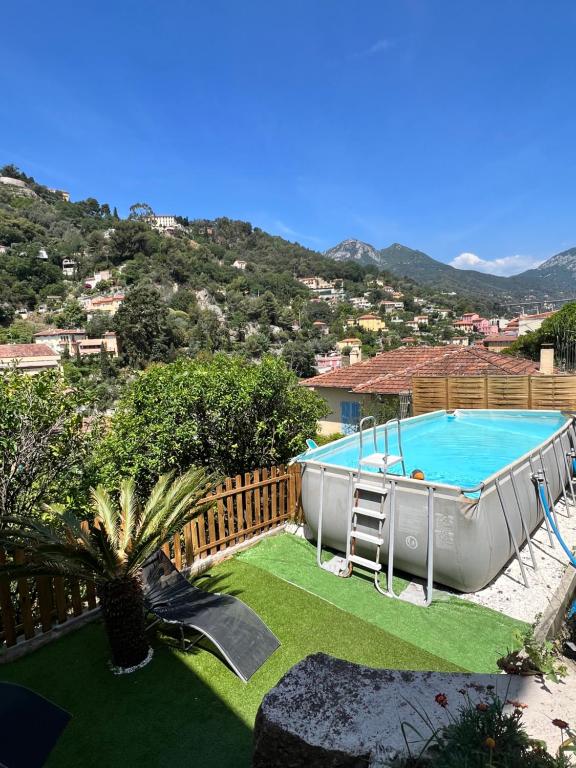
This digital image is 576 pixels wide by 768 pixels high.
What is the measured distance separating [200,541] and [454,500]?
3.78 meters

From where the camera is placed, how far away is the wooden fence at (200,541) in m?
4.71

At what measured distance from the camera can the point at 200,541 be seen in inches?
260

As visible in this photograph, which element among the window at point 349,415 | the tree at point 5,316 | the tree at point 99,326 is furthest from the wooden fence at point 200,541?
the tree at point 5,316

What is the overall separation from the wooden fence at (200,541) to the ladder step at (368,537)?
1772mm

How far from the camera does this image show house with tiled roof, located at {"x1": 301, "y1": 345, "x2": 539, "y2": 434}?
15.8 meters

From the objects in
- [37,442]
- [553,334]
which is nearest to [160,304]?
[553,334]

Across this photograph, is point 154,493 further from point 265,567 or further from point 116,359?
point 116,359

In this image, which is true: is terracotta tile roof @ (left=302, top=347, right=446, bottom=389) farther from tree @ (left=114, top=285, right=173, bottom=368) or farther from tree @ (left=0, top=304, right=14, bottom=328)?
tree @ (left=0, top=304, right=14, bottom=328)

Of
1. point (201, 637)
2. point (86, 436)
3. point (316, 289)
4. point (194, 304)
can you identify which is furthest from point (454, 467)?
point (316, 289)

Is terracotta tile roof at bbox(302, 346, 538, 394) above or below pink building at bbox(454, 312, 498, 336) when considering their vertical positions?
below

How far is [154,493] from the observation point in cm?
542

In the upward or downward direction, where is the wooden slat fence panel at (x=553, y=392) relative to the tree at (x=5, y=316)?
downward

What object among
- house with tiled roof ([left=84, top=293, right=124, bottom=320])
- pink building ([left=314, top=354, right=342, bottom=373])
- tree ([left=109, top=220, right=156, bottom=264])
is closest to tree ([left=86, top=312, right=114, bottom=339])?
house with tiled roof ([left=84, top=293, right=124, bottom=320])

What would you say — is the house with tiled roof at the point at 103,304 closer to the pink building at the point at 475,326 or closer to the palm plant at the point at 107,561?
the palm plant at the point at 107,561
